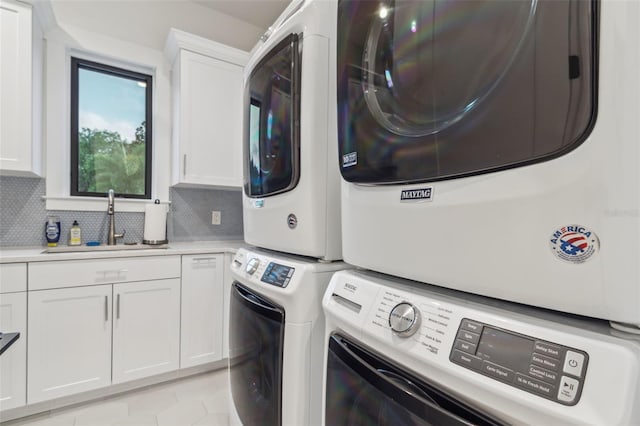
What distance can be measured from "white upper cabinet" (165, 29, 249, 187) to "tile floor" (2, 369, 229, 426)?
1.42 meters

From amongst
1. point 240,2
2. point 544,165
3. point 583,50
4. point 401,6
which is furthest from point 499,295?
point 240,2

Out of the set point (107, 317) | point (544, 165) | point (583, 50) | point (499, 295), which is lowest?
point (107, 317)

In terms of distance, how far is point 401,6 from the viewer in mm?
655

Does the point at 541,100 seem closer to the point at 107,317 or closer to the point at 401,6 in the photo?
the point at 401,6

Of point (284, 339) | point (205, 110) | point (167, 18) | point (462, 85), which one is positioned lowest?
point (284, 339)

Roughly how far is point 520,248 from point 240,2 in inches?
119

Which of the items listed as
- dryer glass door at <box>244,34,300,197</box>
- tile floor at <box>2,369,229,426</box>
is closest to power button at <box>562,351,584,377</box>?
dryer glass door at <box>244,34,300,197</box>

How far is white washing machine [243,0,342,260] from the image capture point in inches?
39.0

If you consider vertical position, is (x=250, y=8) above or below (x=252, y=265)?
above

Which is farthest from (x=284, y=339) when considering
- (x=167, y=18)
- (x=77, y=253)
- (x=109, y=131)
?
(x=167, y=18)

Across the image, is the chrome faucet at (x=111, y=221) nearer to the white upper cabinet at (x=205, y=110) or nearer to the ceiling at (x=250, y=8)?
the white upper cabinet at (x=205, y=110)

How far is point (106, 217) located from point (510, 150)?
8.59 feet

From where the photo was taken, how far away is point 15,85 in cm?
178

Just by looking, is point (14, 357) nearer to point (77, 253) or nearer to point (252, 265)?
point (77, 253)
